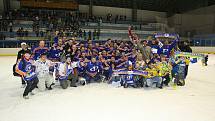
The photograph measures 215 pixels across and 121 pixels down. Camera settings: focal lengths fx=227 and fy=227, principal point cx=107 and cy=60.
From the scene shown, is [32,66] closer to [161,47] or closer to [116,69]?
[116,69]

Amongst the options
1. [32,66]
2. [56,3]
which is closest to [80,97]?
[32,66]

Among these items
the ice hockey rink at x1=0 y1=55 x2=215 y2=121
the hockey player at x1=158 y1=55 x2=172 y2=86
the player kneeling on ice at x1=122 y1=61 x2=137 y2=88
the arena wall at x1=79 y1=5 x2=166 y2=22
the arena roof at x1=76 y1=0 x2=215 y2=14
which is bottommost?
the ice hockey rink at x1=0 y1=55 x2=215 y2=121

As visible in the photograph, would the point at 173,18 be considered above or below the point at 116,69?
above

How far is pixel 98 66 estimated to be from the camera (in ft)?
21.9

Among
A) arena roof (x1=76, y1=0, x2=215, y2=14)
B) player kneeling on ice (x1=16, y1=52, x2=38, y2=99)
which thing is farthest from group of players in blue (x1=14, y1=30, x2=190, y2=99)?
arena roof (x1=76, y1=0, x2=215, y2=14)

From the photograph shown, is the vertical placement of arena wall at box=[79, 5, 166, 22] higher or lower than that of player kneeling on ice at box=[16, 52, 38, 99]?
higher

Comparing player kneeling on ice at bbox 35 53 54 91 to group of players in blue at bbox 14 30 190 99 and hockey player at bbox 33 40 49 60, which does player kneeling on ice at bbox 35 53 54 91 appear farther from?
hockey player at bbox 33 40 49 60

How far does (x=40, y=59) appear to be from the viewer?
225 inches

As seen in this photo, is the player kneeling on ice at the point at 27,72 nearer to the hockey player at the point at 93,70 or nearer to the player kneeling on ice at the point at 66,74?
the player kneeling on ice at the point at 66,74

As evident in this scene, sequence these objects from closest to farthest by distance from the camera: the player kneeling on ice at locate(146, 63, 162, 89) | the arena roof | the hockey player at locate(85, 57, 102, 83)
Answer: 1. the player kneeling on ice at locate(146, 63, 162, 89)
2. the hockey player at locate(85, 57, 102, 83)
3. the arena roof

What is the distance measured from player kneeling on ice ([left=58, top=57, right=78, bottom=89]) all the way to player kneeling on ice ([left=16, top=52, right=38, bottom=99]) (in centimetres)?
89

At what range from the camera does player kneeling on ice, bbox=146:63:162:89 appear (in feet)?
19.3

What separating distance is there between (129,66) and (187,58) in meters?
1.60

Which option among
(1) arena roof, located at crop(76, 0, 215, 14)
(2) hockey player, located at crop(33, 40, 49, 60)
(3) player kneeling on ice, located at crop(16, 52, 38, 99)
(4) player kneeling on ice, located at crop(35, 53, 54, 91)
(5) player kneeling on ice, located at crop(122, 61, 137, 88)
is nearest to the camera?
(3) player kneeling on ice, located at crop(16, 52, 38, 99)
